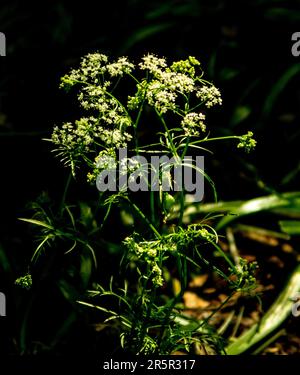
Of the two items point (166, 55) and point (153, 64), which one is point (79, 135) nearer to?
point (153, 64)

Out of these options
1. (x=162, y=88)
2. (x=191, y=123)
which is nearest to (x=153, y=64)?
(x=162, y=88)

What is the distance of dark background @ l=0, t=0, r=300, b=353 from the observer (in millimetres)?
2586

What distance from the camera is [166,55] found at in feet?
10.9

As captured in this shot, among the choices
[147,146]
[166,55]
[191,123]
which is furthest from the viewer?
[166,55]

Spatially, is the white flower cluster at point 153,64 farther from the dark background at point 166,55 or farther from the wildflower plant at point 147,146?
the dark background at point 166,55

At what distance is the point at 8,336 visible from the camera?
1.98 m

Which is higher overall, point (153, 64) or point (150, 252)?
point (153, 64)

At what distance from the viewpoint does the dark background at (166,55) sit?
2.59 meters

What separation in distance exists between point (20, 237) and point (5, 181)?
35cm

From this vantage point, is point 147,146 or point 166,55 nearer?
point 147,146

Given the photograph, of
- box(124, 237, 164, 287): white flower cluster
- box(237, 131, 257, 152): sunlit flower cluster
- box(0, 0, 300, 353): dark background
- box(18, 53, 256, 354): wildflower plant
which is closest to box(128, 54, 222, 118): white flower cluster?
box(18, 53, 256, 354): wildflower plant

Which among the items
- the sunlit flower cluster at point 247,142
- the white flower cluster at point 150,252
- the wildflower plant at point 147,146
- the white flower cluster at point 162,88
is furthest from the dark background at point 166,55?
the sunlit flower cluster at point 247,142
